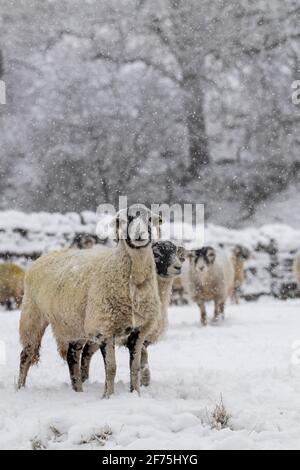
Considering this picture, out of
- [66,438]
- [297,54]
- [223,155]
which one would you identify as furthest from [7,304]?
[297,54]

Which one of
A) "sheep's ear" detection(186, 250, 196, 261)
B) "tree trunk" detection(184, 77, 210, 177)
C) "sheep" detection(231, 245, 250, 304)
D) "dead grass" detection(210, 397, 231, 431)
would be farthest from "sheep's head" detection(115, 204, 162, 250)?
"tree trunk" detection(184, 77, 210, 177)

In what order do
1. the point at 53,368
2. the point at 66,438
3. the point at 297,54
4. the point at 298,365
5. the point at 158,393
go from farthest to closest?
1. the point at 297,54
2. the point at 53,368
3. the point at 298,365
4. the point at 158,393
5. the point at 66,438

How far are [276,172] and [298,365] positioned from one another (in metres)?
21.9

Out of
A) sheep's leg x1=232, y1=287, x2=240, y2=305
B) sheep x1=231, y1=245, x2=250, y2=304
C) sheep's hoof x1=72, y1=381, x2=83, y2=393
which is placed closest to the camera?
sheep's hoof x1=72, y1=381, x2=83, y2=393

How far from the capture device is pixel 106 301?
16.8 ft

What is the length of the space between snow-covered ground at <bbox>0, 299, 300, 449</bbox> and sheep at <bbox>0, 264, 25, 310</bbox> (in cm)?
609

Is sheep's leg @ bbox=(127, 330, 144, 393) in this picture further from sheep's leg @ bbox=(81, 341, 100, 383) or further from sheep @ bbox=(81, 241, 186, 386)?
sheep's leg @ bbox=(81, 341, 100, 383)

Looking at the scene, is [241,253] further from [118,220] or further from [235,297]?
[118,220]

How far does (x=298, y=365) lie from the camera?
21.6 feet

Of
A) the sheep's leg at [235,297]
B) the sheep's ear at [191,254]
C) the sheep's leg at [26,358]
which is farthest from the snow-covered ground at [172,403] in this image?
the sheep's leg at [235,297]

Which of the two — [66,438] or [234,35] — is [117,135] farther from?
[66,438]

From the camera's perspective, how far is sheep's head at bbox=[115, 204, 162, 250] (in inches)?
201

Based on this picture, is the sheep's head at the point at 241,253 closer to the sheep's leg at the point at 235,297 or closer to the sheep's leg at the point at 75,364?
the sheep's leg at the point at 235,297

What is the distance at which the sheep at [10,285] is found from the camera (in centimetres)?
1452
